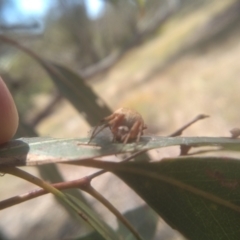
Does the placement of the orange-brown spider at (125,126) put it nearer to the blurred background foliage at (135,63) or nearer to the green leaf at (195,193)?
the green leaf at (195,193)

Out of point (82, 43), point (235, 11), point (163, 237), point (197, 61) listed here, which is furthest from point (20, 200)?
point (82, 43)

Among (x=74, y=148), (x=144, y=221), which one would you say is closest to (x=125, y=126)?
(x=74, y=148)

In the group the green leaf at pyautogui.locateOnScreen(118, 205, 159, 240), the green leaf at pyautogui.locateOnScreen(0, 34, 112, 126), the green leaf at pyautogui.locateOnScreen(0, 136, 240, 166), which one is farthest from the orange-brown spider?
the green leaf at pyautogui.locateOnScreen(0, 34, 112, 126)

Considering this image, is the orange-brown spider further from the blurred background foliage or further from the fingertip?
the blurred background foliage

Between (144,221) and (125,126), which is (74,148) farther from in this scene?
(144,221)

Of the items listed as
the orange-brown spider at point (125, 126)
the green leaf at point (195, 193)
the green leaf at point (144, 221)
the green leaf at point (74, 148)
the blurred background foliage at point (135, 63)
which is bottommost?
the blurred background foliage at point (135, 63)

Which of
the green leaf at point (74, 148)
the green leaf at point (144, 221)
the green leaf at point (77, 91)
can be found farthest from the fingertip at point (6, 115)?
the green leaf at point (77, 91)
